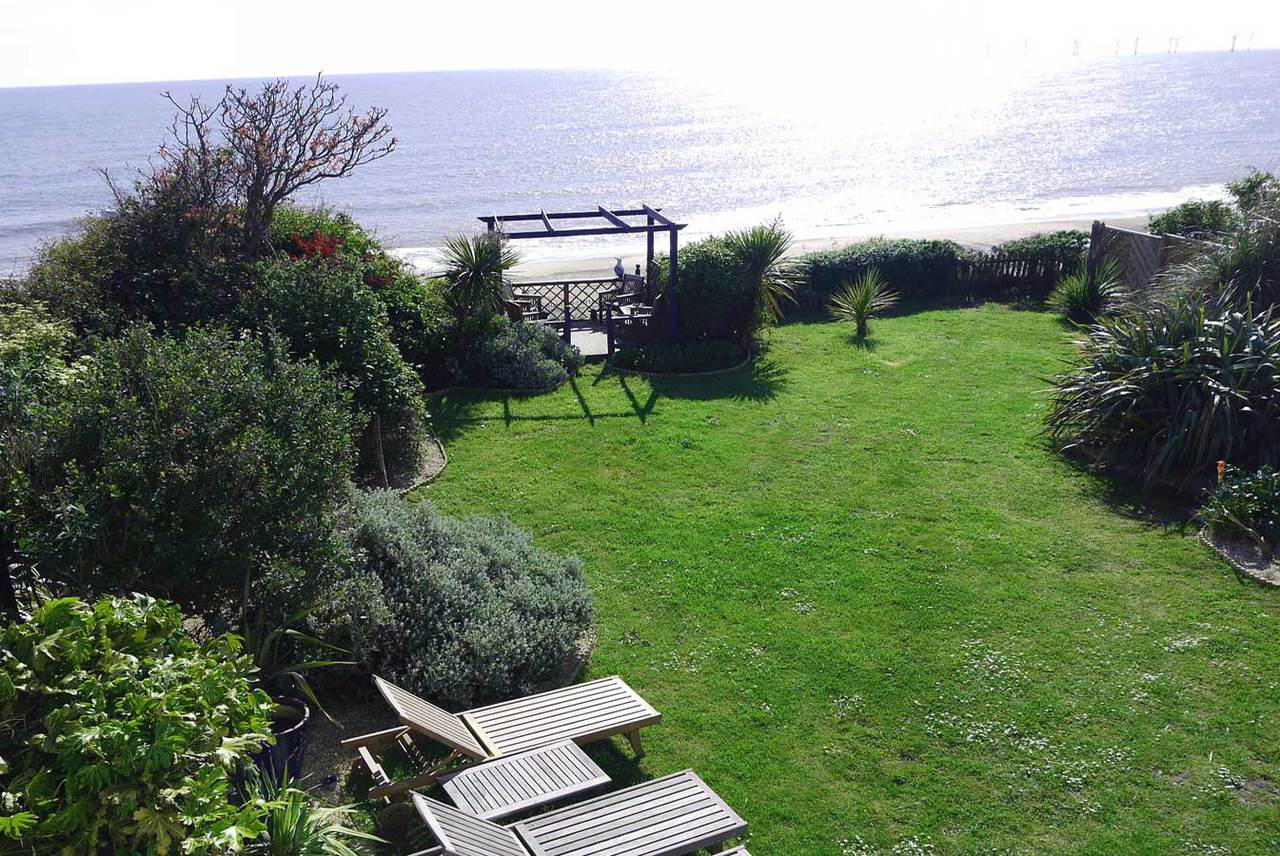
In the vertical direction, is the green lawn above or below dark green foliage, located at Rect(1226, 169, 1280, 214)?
below

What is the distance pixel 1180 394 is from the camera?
10.6 metres

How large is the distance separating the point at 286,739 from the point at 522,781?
4.79 feet

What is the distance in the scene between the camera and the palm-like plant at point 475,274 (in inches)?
567

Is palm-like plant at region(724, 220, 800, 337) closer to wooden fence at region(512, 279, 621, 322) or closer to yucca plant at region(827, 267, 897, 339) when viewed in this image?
yucca plant at region(827, 267, 897, 339)

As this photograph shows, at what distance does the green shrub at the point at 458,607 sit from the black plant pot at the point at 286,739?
820 mm

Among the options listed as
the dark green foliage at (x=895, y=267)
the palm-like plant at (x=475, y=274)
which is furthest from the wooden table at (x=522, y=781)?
the dark green foliage at (x=895, y=267)

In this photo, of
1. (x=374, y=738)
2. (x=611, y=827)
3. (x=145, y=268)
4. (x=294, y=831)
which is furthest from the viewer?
(x=145, y=268)

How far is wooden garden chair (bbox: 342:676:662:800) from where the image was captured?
5602mm

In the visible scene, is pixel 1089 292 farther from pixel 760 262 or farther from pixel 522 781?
pixel 522 781

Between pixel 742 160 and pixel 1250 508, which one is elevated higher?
pixel 742 160

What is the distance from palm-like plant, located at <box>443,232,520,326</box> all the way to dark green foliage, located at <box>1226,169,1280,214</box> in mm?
11797

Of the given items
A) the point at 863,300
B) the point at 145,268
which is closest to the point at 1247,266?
the point at 863,300

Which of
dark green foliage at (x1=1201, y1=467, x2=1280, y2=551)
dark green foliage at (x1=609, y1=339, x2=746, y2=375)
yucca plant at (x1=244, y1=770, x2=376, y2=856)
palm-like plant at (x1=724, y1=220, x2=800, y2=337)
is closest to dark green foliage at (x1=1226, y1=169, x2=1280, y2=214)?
dark green foliage at (x1=1201, y1=467, x2=1280, y2=551)

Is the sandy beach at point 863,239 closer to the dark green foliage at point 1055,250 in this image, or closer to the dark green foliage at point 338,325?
the dark green foliage at point 1055,250
